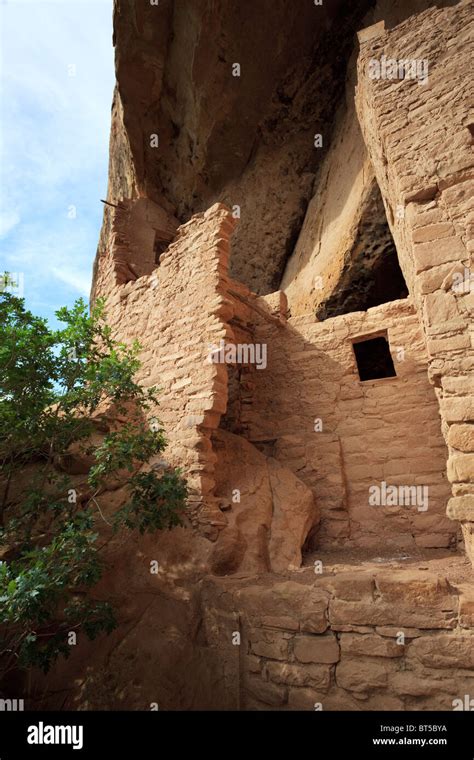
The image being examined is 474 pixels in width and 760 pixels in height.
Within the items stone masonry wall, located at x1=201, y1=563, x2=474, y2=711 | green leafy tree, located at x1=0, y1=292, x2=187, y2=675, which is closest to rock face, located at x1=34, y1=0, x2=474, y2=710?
stone masonry wall, located at x1=201, y1=563, x2=474, y2=711

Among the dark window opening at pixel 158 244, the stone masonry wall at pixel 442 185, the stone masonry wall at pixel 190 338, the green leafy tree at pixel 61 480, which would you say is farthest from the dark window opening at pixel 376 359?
the green leafy tree at pixel 61 480

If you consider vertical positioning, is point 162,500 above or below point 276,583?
above

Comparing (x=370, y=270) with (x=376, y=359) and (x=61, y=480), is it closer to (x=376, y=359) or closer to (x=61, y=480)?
(x=376, y=359)

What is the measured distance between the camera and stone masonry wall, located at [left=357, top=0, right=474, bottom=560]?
9.41 feet

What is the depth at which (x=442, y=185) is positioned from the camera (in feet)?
10.9

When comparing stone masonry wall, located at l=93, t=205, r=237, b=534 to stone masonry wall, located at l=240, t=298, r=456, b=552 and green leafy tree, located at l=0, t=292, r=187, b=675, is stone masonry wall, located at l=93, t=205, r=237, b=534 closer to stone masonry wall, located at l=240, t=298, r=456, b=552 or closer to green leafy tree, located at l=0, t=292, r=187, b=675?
green leafy tree, located at l=0, t=292, r=187, b=675

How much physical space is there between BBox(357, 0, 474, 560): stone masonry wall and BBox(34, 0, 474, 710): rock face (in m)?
0.02

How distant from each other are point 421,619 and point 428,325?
199 centimetres

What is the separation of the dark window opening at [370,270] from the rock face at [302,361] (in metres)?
0.04

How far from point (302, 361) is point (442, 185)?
341 centimetres

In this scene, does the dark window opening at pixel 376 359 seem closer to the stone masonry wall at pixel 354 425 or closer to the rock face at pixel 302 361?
the rock face at pixel 302 361
